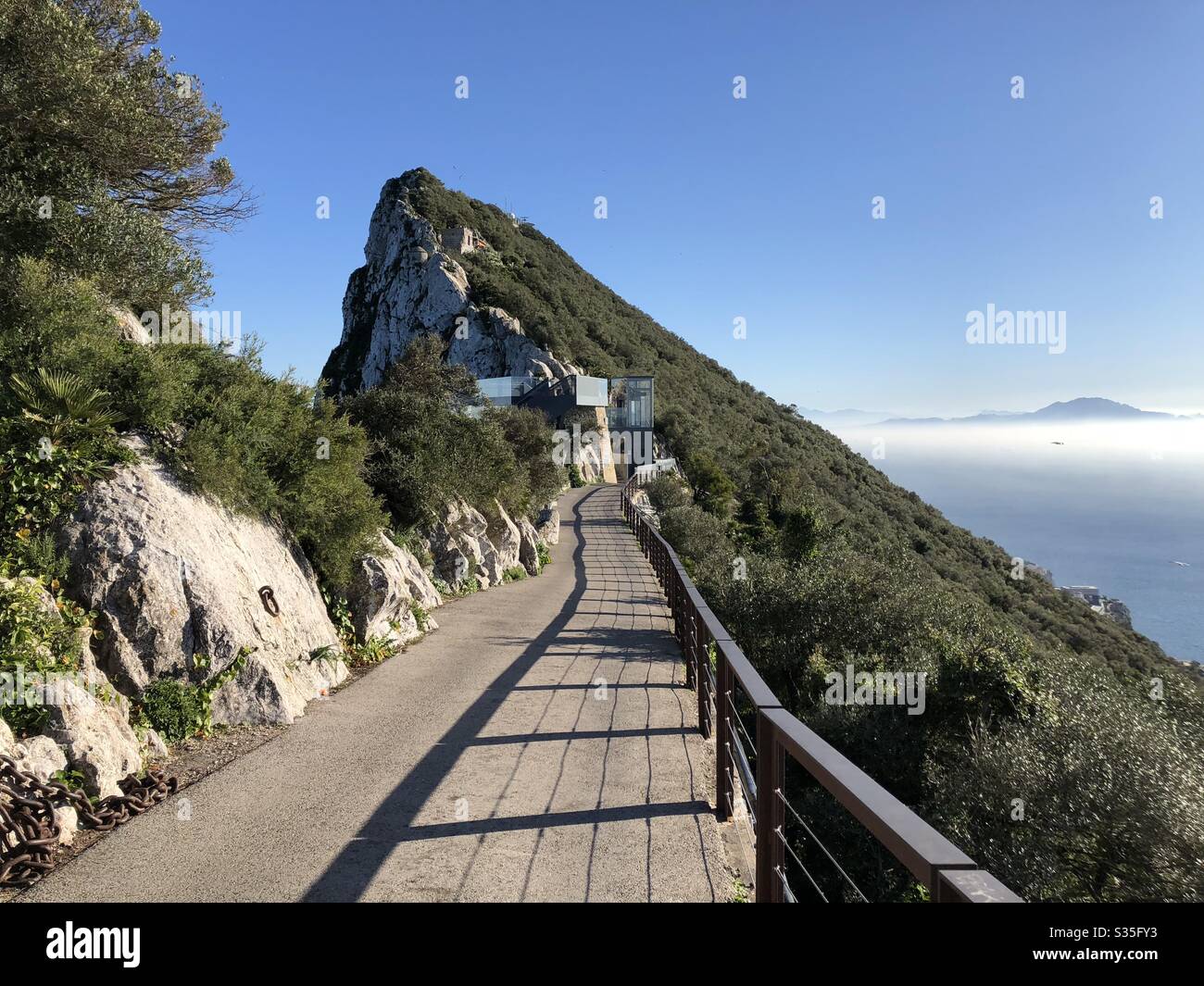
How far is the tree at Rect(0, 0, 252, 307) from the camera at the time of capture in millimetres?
9289

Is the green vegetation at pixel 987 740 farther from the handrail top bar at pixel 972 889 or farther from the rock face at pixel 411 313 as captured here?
the rock face at pixel 411 313

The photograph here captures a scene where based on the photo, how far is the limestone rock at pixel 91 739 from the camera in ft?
14.6

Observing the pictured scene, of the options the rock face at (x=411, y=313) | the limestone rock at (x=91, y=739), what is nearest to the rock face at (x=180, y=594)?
the limestone rock at (x=91, y=739)

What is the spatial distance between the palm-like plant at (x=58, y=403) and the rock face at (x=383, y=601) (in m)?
3.44

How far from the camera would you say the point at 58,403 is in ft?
19.8

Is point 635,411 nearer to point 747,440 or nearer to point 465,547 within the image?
point 747,440

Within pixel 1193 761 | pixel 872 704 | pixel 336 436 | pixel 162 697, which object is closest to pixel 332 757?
pixel 162 697

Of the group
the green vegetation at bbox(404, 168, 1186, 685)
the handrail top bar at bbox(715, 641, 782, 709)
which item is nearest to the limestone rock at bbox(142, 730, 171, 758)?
the handrail top bar at bbox(715, 641, 782, 709)

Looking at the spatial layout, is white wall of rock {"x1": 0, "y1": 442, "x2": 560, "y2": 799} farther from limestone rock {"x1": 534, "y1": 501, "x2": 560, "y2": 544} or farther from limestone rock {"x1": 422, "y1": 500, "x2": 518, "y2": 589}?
limestone rock {"x1": 534, "y1": 501, "x2": 560, "y2": 544}

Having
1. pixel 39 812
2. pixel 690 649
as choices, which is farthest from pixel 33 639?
pixel 690 649

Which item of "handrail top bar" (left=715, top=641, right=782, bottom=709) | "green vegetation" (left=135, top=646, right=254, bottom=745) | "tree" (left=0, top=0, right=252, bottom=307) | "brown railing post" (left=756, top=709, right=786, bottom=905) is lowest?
"green vegetation" (left=135, top=646, right=254, bottom=745)

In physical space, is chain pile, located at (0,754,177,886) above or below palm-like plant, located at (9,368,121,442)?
below

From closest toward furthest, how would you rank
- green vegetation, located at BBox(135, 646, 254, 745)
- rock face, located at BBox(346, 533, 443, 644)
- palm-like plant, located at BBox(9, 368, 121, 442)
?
green vegetation, located at BBox(135, 646, 254, 745) < palm-like plant, located at BBox(9, 368, 121, 442) < rock face, located at BBox(346, 533, 443, 644)
